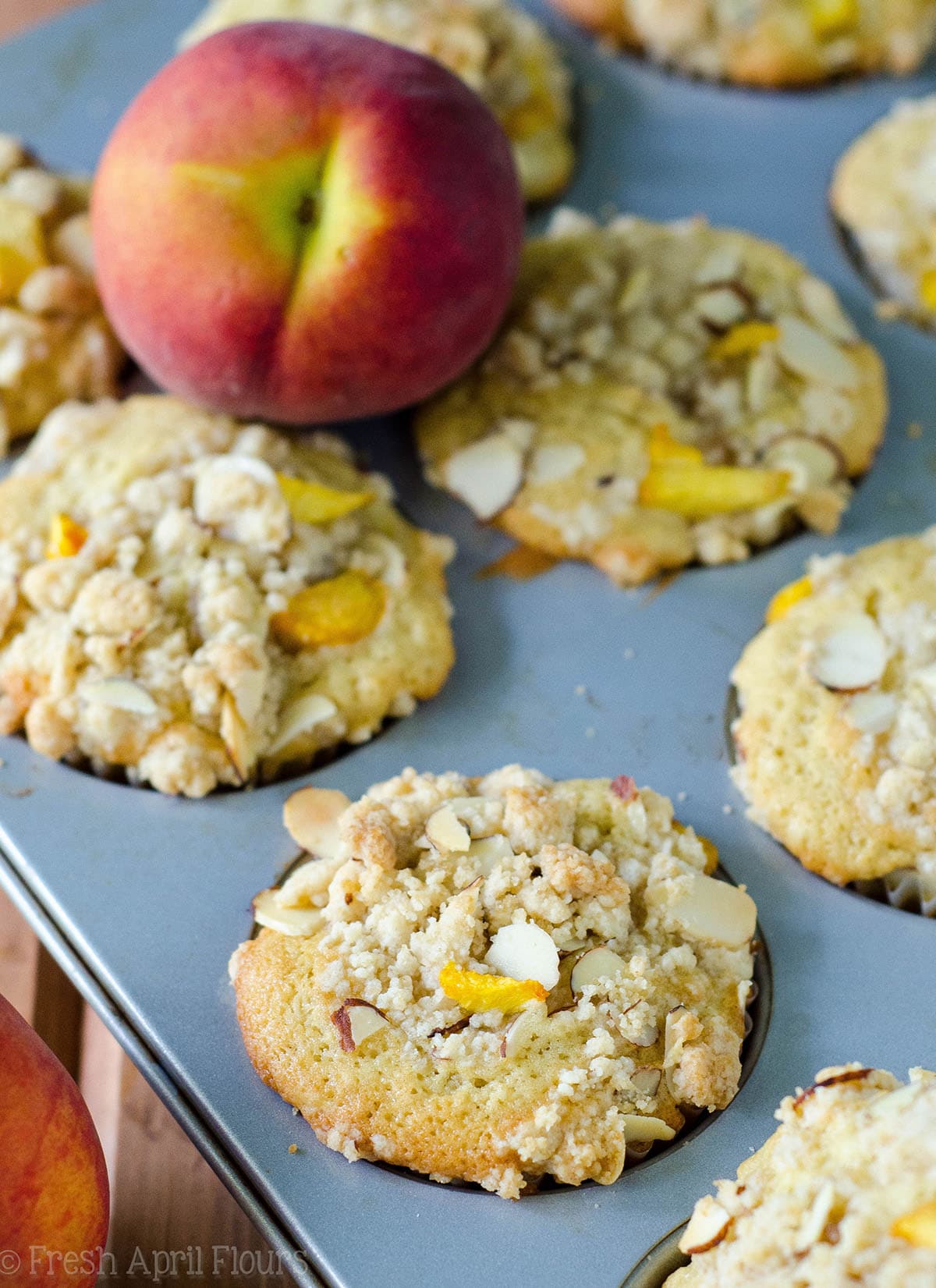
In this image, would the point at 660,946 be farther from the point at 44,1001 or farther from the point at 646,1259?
the point at 44,1001

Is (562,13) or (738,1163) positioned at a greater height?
(562,13)

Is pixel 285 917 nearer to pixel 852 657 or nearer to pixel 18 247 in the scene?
pixel 852 657

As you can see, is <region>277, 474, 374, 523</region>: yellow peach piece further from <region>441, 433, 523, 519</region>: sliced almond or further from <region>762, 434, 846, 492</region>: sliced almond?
<region>762, 434, 846, 492</region>: sliced almond

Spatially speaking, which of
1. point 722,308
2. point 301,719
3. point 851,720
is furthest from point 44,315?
point 851,720

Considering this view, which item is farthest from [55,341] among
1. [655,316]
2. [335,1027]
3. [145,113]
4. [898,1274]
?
[898,1274]

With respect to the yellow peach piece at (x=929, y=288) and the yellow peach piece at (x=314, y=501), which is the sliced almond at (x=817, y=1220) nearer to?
the yellow peach piece at (x=314, y=501)

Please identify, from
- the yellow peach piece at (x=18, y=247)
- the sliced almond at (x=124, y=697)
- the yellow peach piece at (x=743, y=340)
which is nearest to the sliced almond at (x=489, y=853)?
the sliced almond at (x=124, y=697)

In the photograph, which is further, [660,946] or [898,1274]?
[660,946]
